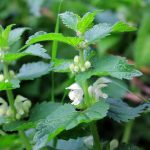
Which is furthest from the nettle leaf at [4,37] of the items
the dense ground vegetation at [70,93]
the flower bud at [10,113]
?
the flower bud at [10,113]

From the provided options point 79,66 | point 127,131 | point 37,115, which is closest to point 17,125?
point 37,115

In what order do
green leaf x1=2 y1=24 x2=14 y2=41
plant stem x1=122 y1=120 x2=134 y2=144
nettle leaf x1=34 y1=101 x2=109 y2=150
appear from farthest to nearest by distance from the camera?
1. plant stem x1=122 y1=120 x2=134 y2=144
2. green leaf x1=2 y1=24 x2=14 y2=41
3. nettle leaf x1=34 y1=101 x2=109 y2=150

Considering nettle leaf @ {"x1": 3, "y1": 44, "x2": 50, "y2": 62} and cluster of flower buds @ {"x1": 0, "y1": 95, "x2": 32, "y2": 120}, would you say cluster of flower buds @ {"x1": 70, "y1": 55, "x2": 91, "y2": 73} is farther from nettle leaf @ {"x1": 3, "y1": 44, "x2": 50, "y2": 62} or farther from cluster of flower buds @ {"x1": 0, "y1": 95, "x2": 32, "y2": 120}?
cluster of flower buds @ {"x1": 0, "y1": 95, "x2": 32, "y2": 120}

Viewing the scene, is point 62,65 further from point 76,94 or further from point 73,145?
point 73,145

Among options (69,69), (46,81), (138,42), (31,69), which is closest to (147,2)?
(138,42)

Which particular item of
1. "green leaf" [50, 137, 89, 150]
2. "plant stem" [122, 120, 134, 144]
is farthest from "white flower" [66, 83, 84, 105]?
"plant stem" [122, 120, 134, 144]
